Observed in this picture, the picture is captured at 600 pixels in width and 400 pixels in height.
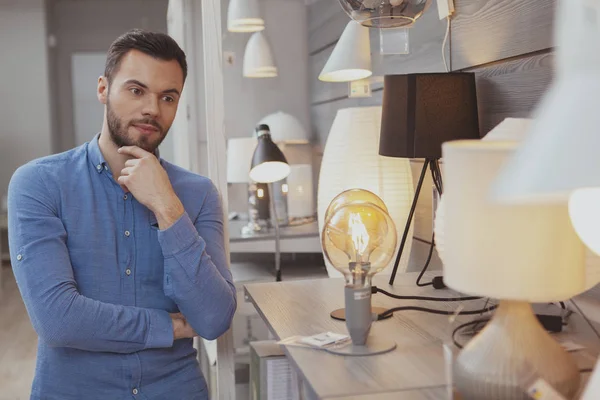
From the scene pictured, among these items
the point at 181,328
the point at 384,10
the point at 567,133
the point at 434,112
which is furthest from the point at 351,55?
the point at 567,133

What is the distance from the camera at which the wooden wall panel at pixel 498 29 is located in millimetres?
1568

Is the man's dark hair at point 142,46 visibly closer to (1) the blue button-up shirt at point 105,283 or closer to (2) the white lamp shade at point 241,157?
(1) the blue button-up shirt at point 105,283

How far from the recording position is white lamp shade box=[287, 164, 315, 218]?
3812mm

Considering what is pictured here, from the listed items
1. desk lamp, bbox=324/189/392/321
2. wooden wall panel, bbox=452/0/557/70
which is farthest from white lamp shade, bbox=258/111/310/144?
desk lamp, bbox=324/189/392/321

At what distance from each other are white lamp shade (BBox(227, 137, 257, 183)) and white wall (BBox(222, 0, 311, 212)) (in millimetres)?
1003

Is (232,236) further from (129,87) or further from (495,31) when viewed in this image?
(495,31)

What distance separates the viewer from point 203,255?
1699 mm

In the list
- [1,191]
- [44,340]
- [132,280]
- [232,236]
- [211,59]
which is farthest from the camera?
[1,191]

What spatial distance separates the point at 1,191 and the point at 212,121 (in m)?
5.84

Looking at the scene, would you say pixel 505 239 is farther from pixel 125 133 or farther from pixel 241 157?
pixel 241 157

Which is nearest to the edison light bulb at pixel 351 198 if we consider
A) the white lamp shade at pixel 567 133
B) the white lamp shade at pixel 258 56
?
the white lamp shade at pixel 567 133

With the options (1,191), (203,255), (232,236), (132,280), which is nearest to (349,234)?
(203,255)

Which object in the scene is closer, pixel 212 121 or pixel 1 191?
pixel 212 121

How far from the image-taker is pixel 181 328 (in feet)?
5.64
